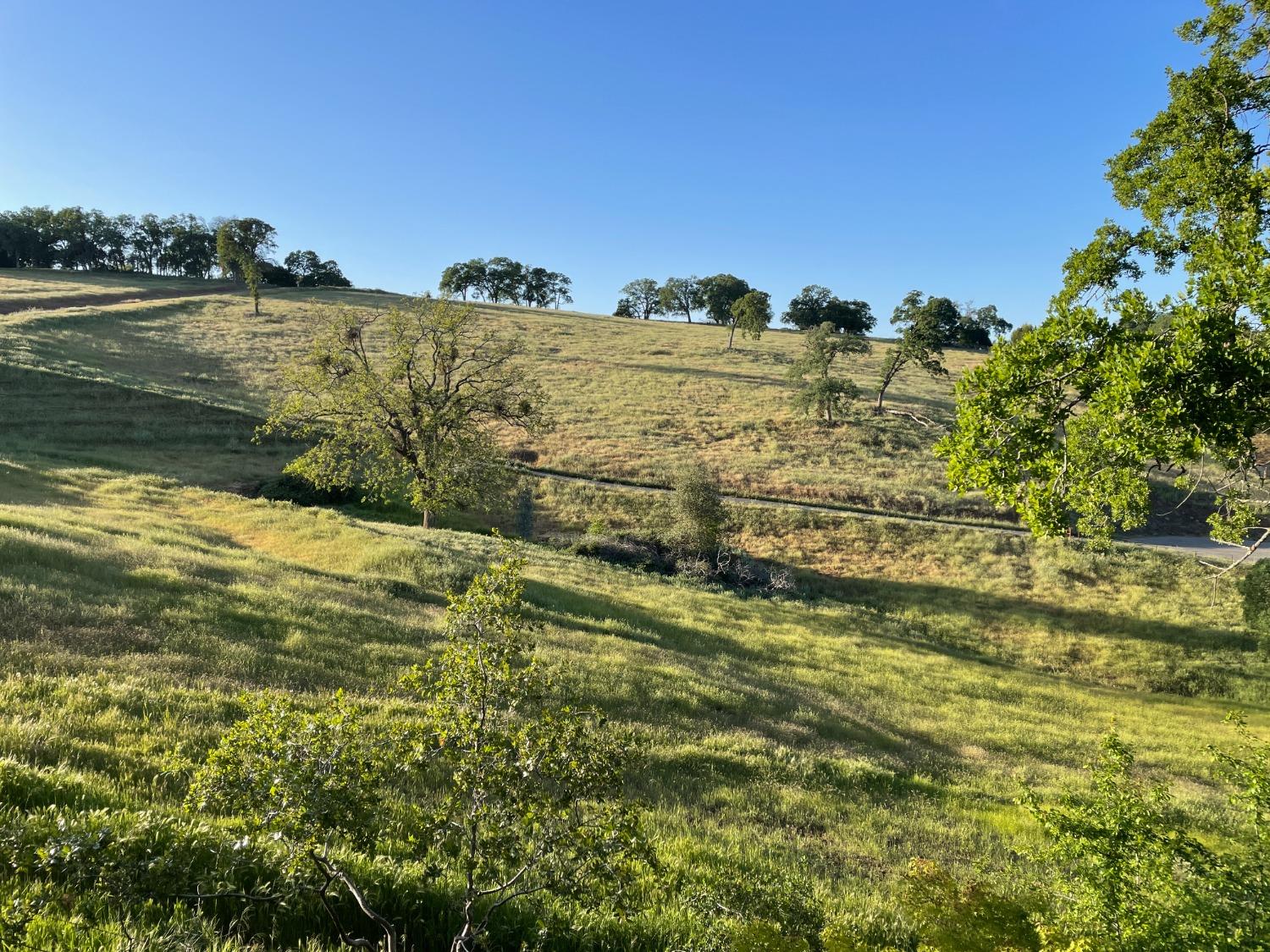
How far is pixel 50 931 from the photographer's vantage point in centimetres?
330

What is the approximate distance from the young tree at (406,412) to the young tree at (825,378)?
33.5m

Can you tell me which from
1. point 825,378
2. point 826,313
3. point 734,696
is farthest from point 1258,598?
point 826,313

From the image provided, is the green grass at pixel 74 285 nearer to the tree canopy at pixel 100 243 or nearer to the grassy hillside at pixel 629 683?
the tree canopy at pixel 100 243

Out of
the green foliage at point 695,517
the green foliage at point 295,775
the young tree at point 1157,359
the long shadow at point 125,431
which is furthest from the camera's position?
the long shadow at point 125,431

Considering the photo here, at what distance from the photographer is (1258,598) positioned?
2541 cm

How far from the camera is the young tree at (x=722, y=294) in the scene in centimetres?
12650

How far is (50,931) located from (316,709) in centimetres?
568

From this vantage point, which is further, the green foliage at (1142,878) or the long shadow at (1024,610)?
the long shadow at (1024,610)

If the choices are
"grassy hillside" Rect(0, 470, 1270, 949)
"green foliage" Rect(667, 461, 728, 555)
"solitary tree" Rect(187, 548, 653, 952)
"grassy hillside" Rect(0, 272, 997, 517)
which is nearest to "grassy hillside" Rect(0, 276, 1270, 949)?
"grassy hillside" Rect(0, 470, 1270, 949)

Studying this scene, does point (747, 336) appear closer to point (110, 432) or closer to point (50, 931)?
point (110, 432)

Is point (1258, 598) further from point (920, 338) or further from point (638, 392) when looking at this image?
point (638, 392)

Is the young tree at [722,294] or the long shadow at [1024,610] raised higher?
the young tree at [722,294]

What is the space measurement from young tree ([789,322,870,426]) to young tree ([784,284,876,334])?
49.0m

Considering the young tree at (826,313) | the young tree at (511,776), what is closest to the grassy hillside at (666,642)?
the young tree at (511,776)
